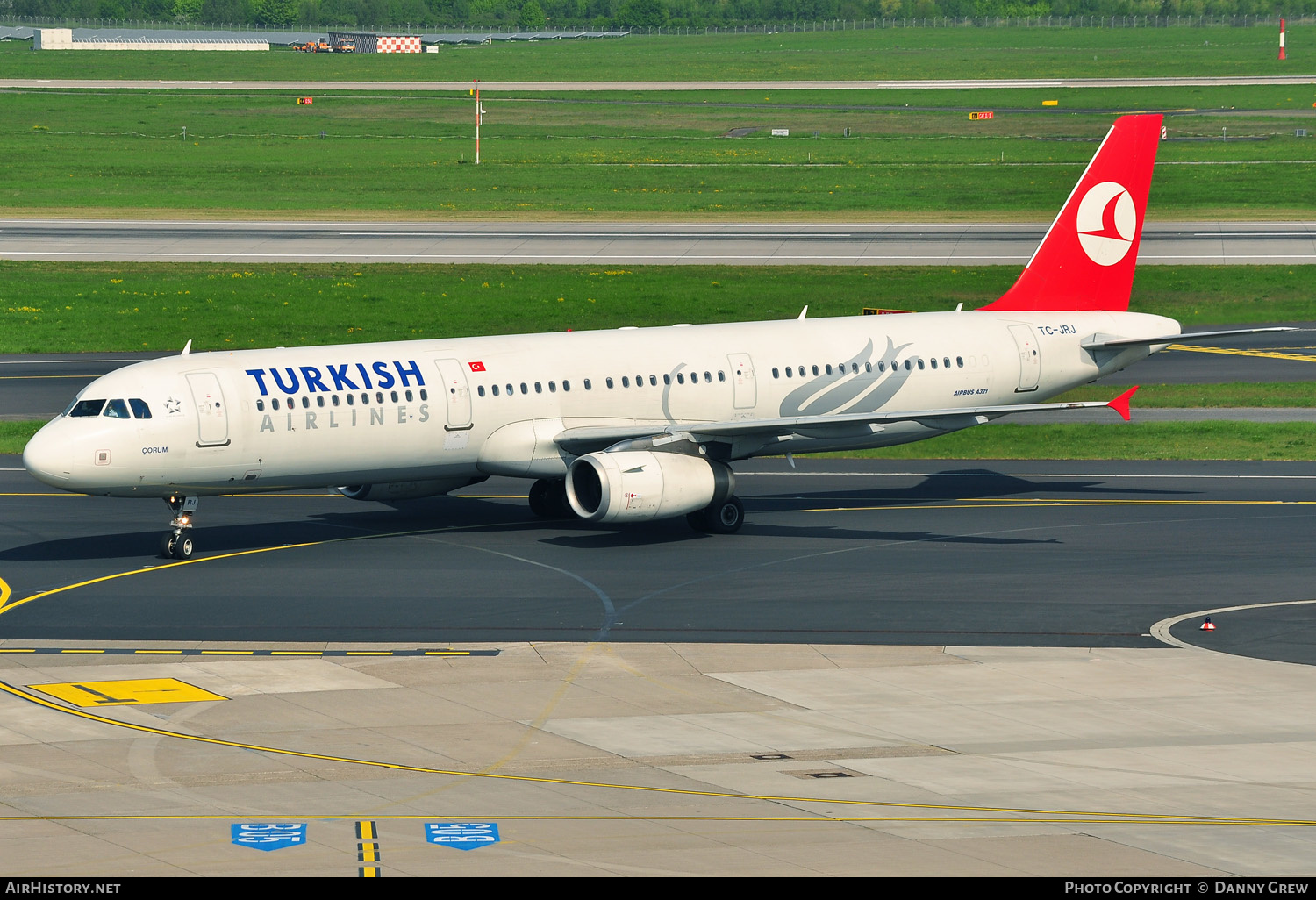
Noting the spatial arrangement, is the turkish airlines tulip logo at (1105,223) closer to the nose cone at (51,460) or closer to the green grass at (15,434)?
the nose cone at (51,460)

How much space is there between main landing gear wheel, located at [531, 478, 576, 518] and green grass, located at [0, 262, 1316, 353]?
28.2 m

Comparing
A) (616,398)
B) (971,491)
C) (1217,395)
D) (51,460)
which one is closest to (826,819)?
(51,460)

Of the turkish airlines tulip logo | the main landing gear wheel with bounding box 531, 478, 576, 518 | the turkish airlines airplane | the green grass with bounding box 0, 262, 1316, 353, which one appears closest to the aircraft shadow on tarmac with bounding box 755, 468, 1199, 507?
the turkish airlines airplane

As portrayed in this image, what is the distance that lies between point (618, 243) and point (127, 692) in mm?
73393

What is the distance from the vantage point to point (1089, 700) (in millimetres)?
29125

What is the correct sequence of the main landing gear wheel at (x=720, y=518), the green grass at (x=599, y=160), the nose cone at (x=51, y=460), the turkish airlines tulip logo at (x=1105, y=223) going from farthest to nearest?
the green grass at (x=599, y=160) → the turkish airlines tulip logo at (x=1105, y=223) → the main landing gear wheel at (x=720, y=518) → the nose cone at (x=51, y=460)

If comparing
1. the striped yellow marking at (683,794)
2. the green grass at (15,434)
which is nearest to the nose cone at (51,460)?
the striped yellow marking at (683,794)

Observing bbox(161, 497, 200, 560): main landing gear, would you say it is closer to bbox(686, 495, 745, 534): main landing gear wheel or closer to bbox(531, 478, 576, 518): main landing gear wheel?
bbox(531, 478, 576, 518): main landing gear wheel

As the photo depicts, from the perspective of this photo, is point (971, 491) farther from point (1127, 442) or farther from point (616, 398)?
point (616, 398)

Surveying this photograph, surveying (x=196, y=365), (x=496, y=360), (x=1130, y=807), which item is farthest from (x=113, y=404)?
(x=1130, y=807)

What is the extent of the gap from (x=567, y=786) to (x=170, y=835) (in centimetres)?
551

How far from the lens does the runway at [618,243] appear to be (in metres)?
94.9

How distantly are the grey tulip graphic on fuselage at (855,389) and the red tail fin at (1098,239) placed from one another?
17.6 ft

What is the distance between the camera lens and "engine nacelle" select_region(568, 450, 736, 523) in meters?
41.3
